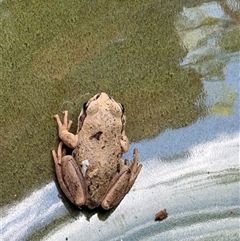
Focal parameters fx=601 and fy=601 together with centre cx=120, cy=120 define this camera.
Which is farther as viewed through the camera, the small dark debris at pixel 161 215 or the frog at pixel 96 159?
the small dark debris at pixel 161 215

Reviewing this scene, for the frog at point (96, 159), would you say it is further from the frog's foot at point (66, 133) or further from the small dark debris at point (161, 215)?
the small dark debris at point (161, 215)

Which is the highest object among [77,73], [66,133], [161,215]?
[77,73]

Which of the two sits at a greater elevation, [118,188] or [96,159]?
[96,159]

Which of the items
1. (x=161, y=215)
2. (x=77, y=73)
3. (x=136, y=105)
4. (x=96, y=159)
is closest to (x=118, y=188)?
(x=96, y=159)

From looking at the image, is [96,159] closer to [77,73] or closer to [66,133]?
[66,133]

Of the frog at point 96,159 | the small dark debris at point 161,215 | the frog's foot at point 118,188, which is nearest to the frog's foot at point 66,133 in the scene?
the frog at point 96,159

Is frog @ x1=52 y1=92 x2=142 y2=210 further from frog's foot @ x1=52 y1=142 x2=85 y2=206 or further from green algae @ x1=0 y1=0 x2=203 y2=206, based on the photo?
green algae @ x1=0 y1=0 x2=203 y2=206

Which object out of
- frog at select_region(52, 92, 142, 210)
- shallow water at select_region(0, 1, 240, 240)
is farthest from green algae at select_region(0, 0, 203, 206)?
frog at select_region(52, 92, 142, 210)
